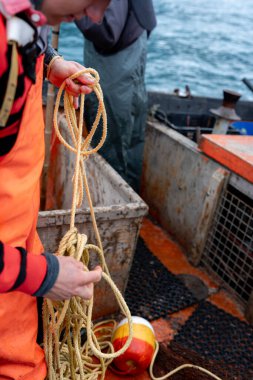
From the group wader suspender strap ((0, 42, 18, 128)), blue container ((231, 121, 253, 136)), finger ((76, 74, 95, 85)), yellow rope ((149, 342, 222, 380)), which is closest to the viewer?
wader suspender strap ((0, 42, 18, 128))

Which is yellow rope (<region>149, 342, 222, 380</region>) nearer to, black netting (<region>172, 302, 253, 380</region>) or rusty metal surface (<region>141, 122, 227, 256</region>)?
black netting (<region>172, 302, 253, 380</region>)

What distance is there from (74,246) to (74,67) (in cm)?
85

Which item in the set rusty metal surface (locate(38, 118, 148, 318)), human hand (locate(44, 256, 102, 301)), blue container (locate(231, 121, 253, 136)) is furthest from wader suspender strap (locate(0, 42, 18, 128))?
blue container (locate(231, 121, 253, 136))

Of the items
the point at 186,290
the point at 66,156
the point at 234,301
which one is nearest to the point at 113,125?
the point at 66,156

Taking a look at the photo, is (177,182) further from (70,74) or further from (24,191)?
(24,191)

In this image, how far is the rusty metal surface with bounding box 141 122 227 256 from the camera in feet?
12.1

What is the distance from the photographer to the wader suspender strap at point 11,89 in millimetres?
1072

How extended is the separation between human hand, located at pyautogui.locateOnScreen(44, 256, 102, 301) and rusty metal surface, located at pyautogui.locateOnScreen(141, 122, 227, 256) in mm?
2309

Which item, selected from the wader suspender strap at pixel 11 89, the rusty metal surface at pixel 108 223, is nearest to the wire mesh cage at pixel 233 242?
the rusty metal surface at pixel 108 223

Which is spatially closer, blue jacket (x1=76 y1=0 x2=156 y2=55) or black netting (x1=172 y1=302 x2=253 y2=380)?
black netting (x1=172 y1=302 x2=253 y2=380)

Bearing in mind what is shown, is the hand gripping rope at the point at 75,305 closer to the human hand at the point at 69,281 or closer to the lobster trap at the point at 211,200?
the human hand at the point at 69,281

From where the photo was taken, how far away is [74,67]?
74.2 inches

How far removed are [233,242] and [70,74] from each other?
217 cm

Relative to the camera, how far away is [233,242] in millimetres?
3396
